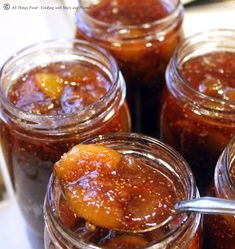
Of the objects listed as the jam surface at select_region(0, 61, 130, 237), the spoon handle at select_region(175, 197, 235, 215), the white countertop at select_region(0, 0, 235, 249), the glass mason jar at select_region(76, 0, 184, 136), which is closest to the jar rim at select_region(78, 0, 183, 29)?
the glass mason jar at select_region(76, 0, 184, 136)

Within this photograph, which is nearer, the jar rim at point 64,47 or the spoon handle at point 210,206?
the spoon handle at point 210,206

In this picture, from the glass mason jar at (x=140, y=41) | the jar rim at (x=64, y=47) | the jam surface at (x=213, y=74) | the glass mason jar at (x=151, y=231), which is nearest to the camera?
the glass mason jar at (x=151, y=231)

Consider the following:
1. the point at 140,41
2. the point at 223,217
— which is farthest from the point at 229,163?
the point at 140,41

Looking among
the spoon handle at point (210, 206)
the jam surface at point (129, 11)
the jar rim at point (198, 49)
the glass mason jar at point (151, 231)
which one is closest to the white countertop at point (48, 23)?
the jam surface at point (129, 11)

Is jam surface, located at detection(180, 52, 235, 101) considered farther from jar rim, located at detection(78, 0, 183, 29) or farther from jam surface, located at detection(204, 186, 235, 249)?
jam surface, located at detection(204, 186, 235, 249)

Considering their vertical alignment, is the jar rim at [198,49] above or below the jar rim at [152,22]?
below

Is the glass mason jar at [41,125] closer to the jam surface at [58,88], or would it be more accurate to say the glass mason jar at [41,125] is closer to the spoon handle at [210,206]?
the jam surface at [58,88]

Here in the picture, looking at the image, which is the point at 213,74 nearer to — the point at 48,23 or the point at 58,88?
the point at 58,88
